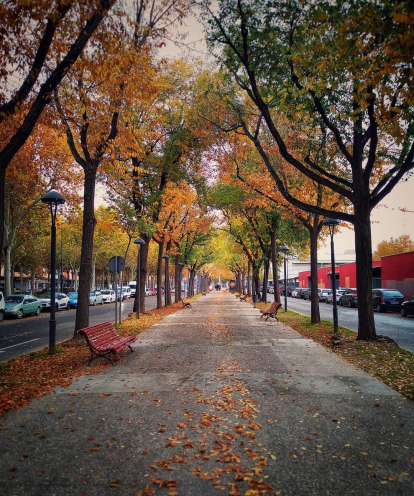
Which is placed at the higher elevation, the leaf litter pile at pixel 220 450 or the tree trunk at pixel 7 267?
the tree trunk at pixel 7 267

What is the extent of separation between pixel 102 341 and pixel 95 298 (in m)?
31.3

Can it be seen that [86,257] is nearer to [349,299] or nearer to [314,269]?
A: [314,269]

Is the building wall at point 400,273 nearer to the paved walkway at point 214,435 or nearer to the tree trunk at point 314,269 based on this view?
the tree trunk at point 314,269

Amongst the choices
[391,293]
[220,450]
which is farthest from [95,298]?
[220,450]

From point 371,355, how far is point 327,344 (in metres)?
1.96

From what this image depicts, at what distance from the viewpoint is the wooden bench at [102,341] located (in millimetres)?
8102

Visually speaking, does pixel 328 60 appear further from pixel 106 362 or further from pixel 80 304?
pixel 80 304

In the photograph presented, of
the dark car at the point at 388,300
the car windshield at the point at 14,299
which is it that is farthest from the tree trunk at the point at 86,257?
the dark car at the point at 388,300

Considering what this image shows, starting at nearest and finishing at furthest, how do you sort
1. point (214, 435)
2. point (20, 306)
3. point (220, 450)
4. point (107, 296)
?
point (220, 450) < point (214, 435) < point (20, 306) < point (107, 296)

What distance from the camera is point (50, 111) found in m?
10.0

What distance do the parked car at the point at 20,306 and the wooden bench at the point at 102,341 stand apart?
16025mm

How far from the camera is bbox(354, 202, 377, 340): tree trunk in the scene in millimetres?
10711

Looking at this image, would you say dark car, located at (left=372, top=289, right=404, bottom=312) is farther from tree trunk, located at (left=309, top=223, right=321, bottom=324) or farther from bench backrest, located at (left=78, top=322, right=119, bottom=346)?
bench backrest, located at (left=78, top=322, right=119, bottom=346)

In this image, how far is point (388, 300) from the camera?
26.2 meters
